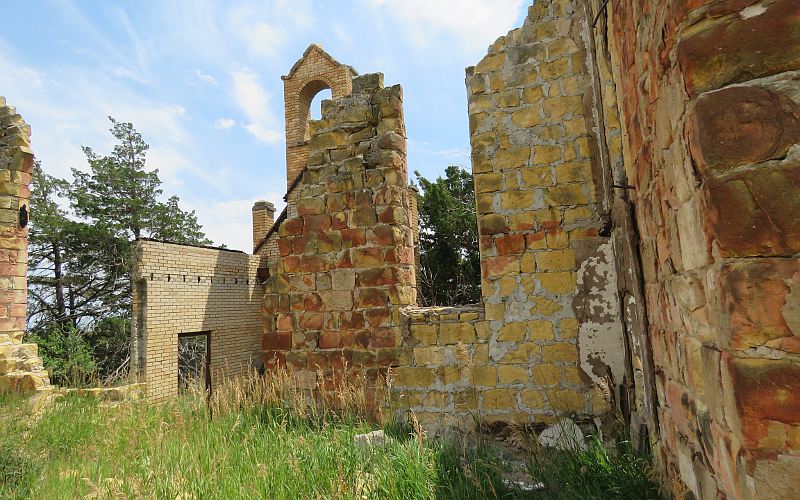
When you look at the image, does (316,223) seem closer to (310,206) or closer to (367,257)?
(310,206)

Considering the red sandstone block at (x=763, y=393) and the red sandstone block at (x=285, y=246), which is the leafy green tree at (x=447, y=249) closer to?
the red sandstone block at (x=285, y=246)

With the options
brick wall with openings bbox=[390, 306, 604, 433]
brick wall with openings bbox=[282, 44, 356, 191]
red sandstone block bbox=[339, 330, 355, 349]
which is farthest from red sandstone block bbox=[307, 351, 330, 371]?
brick wall with openings bbox=[282, 44, 356, 191]

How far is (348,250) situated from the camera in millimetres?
5367

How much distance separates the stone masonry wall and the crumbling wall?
28.3 ft

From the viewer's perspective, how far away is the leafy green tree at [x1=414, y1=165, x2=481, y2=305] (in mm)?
15211

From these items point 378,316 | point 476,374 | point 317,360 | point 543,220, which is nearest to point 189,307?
point 317,360

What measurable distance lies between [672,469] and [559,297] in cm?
231

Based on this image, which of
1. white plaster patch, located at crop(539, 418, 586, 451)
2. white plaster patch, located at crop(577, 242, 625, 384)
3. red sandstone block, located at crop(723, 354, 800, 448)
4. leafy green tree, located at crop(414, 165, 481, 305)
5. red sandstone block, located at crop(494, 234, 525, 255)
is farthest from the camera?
leafy green tree, located at crop(414, 165, 481, 305)

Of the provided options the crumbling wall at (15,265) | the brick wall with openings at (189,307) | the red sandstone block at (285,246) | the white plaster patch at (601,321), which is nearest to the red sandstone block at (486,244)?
the white plaster patch at (601,321)

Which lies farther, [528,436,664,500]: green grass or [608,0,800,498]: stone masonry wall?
[528,436,664,500]: green grass

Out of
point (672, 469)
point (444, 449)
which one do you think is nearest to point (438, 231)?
point (444, 449)

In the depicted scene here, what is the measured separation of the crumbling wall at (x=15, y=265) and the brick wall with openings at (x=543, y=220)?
714 cm

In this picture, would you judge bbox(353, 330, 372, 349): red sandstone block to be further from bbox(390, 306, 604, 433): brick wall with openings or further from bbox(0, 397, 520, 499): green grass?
bbox(0, 397, 520, 499): green grass

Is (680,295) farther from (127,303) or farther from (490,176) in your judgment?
(127,303)
